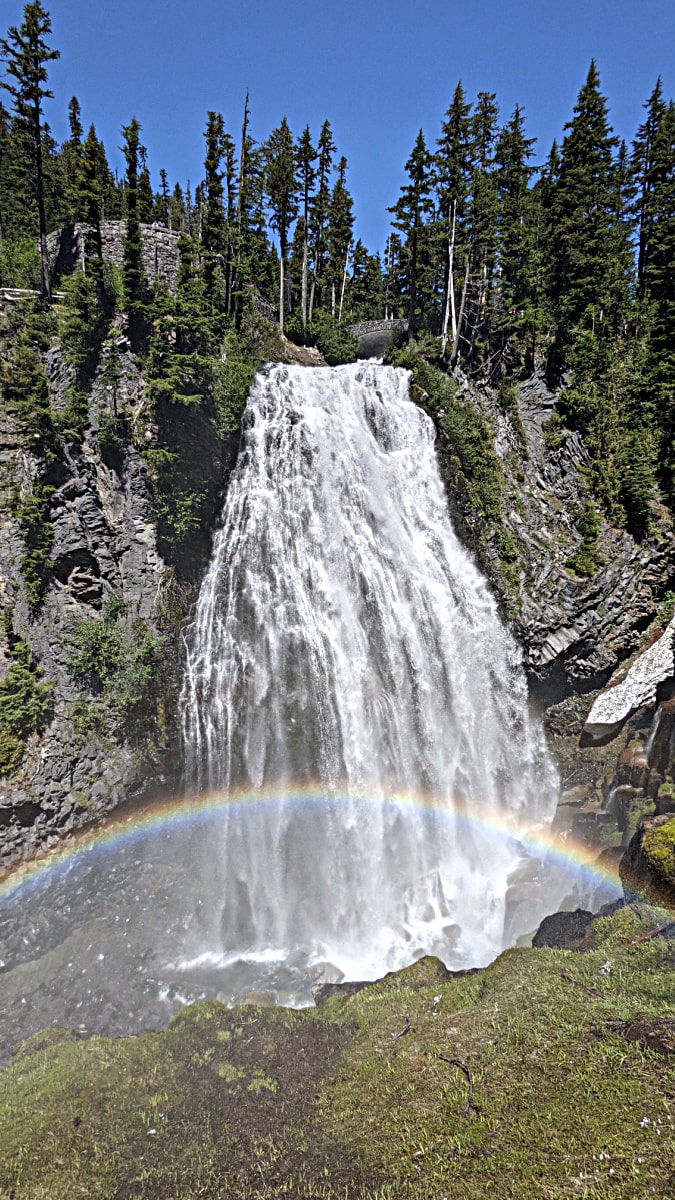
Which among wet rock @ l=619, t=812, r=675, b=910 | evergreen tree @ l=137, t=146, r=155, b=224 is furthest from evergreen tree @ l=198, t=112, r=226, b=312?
wet rock @ l=619, t=812, r=675, b=910

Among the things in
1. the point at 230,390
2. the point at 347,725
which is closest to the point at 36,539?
the point at 230,390

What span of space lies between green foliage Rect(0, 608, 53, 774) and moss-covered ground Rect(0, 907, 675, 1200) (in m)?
7.44

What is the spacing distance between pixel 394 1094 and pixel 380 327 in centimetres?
3872

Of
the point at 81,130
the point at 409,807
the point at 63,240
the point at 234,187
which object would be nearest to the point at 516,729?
the point at 409,807

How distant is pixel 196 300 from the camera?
61.5 ft

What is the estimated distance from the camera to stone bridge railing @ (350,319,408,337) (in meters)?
35.0

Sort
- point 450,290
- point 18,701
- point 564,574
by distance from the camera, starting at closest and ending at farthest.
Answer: point 18,701 → point 564,574 → point 450,290

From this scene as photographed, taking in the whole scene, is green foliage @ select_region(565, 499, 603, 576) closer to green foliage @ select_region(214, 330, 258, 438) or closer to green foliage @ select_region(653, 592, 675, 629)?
green foliage @ select_region(653, 592, 675, 629)

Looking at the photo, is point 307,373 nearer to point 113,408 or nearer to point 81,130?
point 113,408

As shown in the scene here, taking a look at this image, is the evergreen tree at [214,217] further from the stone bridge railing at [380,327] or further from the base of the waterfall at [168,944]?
the base of the waterfall at [168,944]

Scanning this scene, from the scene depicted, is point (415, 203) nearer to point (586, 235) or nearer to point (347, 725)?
point (586, 235)

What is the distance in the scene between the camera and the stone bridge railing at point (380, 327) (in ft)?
115

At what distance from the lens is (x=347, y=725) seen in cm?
1667

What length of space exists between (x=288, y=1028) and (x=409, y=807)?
795 cm
